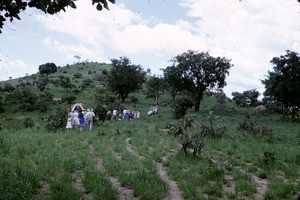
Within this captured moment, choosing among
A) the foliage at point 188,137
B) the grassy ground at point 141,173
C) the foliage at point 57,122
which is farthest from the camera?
the foliage at point 57,122

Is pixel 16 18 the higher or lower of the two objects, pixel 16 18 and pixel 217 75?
the lower

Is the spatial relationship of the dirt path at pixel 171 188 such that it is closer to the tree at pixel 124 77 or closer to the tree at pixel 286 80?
the tree at pixel 286 80

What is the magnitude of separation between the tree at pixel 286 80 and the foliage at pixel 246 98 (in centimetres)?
3193

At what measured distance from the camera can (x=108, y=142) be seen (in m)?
16.5

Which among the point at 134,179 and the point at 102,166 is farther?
the point at 102,166

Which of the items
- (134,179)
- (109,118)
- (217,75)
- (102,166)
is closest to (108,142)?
(102,166)

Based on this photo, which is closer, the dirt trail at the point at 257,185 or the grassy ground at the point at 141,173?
the grassy ground at the point at 141,173

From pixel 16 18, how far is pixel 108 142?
34.0ft

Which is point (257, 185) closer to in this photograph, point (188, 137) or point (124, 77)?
point (188, 137)

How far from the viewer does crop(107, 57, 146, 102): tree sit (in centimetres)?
6450

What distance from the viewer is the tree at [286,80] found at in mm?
40938

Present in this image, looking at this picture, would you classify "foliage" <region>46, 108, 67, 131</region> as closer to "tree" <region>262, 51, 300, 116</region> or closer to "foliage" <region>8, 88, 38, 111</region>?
"tree" <region>262, 51, 300, 116</region>

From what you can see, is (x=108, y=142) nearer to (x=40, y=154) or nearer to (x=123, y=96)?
(x=40, y=154)

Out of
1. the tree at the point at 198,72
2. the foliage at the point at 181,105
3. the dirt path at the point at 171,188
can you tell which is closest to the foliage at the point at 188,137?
the dirt path at the point at 171,188
